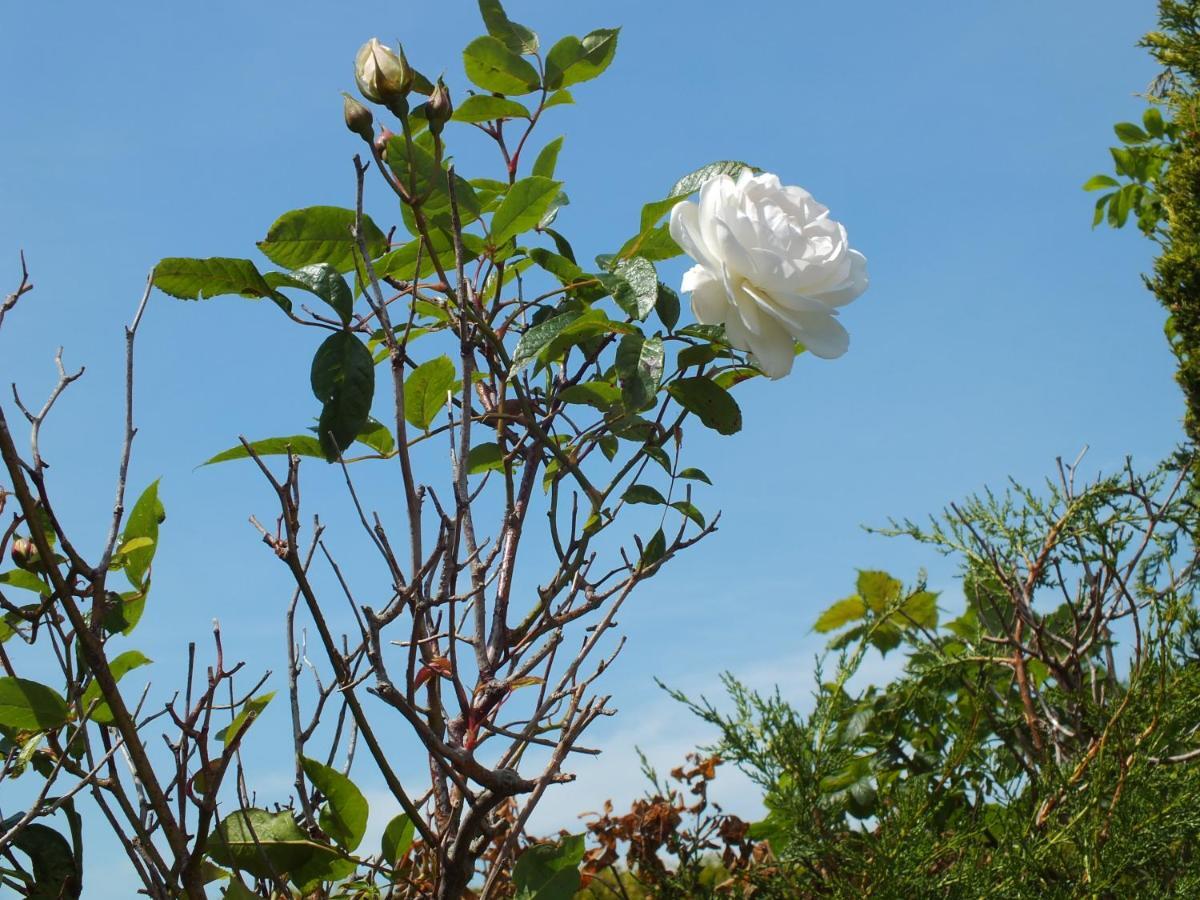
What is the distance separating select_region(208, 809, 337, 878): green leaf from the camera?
1.19 meters

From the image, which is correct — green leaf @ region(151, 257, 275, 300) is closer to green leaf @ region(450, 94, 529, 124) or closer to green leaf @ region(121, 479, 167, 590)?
green leaf @ region(121, 479, 167, 590)

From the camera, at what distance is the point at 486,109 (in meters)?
1.40

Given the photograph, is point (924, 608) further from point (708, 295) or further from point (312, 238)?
point (312, 238)

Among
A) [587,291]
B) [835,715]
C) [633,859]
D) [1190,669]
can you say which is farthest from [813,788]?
[587,291]

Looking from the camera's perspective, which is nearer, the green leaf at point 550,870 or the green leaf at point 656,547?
the green leaf at point 550,870

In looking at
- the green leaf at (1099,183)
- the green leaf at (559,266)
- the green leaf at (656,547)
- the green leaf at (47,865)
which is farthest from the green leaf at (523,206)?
the green leaf at (1099,183)

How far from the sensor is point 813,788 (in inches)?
62.9

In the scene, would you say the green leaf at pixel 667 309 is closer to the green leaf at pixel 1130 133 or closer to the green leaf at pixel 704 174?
the green leaf at pixel 704 174

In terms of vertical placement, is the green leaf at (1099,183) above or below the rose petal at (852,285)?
above

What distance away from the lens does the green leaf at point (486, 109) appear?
4.56ft

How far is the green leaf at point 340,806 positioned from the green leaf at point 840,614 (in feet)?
6.23

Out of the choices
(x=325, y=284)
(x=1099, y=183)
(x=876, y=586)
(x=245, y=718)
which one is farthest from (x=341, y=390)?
(x=1099, y=183)

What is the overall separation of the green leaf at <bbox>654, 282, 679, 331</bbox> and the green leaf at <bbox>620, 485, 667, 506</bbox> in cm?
22

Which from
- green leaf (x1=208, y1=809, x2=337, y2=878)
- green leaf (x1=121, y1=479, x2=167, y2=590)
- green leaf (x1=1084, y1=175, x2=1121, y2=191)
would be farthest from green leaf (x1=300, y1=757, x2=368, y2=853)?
green leaf (x1=1084, y1=175, x2=1121, y2=191)
